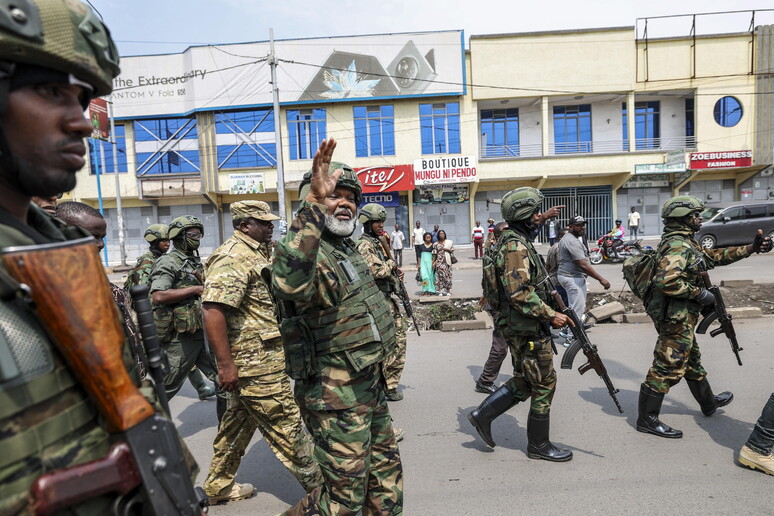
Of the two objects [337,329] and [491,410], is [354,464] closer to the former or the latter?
[337,329]

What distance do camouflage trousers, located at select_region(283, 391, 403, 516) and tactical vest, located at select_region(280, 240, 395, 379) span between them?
0.23 m

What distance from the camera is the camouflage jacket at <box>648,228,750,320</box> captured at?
347 centimetres

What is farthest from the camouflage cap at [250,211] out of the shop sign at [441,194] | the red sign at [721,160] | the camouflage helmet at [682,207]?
the red sign at [721,160]

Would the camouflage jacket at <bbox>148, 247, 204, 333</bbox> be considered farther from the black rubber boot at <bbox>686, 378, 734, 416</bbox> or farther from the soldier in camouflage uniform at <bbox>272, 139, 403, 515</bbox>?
the black rubber boot at <bbox>686, 378, 734, 416</bbox>

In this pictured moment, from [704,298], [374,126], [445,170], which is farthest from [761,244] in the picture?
[374,126]

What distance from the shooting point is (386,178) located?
835 inches

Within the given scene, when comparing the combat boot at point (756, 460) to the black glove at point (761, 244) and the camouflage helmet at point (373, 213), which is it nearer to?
the black glove at point (761, 244)

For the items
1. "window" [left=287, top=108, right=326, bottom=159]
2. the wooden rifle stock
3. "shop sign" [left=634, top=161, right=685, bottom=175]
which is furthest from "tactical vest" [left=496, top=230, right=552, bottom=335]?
"shop sign" [left=634, top=161, right=685, bottom=175]

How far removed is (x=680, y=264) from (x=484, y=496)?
2187mm

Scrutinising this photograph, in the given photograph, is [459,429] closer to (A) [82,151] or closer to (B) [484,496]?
(B) [484,496]

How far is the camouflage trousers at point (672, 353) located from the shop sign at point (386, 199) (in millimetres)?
18558

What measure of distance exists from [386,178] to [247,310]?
18852mm

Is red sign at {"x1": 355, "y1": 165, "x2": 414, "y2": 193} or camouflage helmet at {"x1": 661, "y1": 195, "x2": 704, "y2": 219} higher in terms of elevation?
red sign at {"x1": 355, "y1": 165, "x2": 414, "y2": 193}

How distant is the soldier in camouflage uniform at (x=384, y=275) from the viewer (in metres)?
Answer: 4.44
